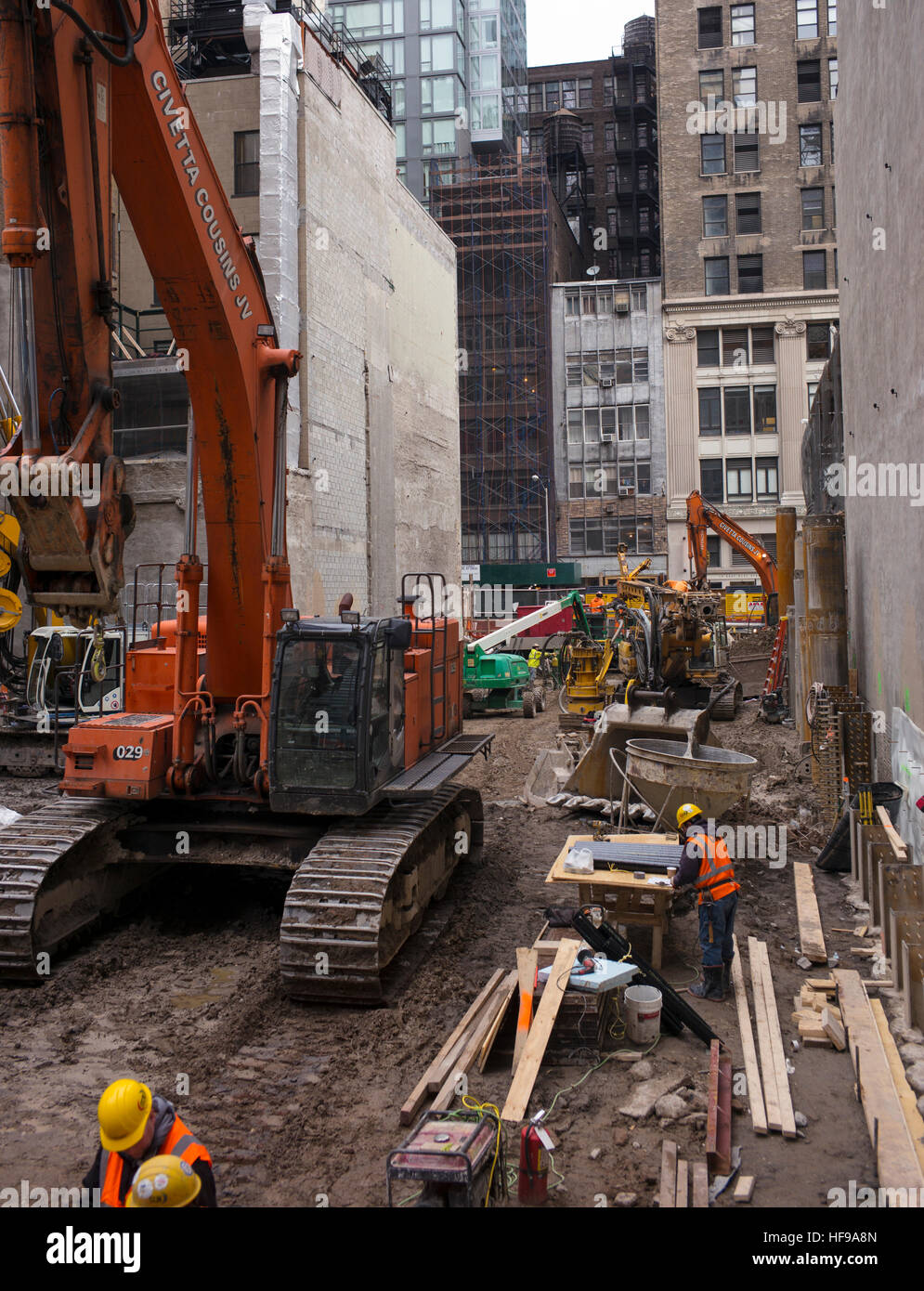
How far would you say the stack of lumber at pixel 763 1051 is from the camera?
6.07 metres

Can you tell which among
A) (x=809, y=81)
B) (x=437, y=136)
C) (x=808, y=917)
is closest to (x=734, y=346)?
(x=809, y=81)

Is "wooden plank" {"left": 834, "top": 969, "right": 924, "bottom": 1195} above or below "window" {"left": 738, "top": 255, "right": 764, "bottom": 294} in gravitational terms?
below

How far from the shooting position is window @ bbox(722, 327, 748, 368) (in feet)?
168

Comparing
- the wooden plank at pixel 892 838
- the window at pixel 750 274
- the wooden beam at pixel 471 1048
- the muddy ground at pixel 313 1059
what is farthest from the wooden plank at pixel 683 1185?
the window at pixel 750 274

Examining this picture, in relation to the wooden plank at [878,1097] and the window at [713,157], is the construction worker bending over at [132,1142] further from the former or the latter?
the window at [713,157]

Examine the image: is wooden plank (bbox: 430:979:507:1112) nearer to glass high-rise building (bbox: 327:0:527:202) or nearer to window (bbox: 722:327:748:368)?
window (bbox: 722:327:748:368)

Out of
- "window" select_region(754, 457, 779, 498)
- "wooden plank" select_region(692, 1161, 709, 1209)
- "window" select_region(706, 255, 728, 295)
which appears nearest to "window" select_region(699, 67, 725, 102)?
"window" select_region(706, 255, 728, 295)

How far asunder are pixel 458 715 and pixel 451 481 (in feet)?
85.2

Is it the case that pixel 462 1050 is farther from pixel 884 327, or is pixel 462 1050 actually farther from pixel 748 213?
pixel 748 213

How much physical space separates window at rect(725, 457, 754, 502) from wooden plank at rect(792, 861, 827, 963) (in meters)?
41.9

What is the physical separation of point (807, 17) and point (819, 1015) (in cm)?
5562

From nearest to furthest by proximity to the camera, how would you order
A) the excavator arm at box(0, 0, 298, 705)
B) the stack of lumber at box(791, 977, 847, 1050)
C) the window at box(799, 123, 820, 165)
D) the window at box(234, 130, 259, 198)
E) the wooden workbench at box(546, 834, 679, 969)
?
the excavator arm at box(0, 0, 298, 705) → the stack of lumber at box(791, 977, 847, 1050) → the wooden workbench at box(546, 834, 679, 969) → the window at box(234, 130, 259, 198) → the window at box(799, 123, 820, 165)

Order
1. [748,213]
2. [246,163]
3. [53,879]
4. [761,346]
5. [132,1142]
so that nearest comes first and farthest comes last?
[132,1142] → [53,879] → [246,163] → [748,213] → [761,346]

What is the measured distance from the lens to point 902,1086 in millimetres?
6297
